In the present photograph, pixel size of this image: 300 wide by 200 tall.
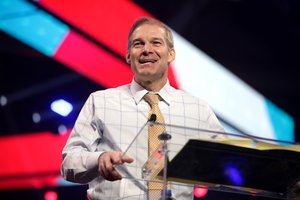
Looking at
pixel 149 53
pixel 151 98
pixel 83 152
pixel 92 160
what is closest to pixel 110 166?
pixel 92 160

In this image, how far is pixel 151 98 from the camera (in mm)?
1687

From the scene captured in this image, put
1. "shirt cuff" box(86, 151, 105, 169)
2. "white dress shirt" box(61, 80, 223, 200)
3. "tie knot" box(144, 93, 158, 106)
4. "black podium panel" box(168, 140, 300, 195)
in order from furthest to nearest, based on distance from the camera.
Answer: "tie knot" box(144, 93, 158, 106) → "white dress shirt" box(61, 80, 223, 200) → "shirt cuff" box(86, 151, 105, 169) → "black podium panel" box(168, 140, 300, 195)

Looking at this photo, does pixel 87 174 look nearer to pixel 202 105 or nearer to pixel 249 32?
pixel 202 105

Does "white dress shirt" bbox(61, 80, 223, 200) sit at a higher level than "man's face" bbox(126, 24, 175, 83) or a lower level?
lower

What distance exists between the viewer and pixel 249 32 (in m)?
3.27

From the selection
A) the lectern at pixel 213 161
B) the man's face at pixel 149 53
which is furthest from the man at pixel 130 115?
the lectern at pixel 213 161

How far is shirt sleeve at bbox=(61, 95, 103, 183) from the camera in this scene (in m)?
1.42

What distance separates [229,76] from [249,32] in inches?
13.2

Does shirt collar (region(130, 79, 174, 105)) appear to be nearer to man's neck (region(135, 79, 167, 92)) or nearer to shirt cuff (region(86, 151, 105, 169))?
man's neck (region(135, 79, 167, 92))

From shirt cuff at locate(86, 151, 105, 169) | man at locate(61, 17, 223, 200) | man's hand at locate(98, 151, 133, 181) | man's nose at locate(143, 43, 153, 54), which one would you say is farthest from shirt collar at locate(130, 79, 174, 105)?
man's hand at locate(98, 151, 133, 181)

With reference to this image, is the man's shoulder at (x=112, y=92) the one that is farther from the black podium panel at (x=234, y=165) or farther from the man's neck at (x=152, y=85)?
the black podium panel at (x=234, y=165)

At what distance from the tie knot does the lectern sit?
18.1 inches

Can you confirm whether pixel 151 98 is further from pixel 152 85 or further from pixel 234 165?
pixel 234 165

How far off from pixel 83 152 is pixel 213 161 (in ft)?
1.52
